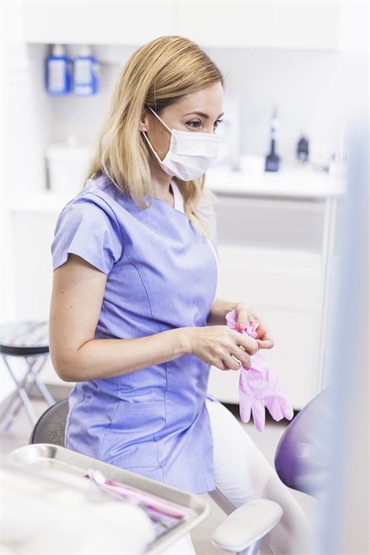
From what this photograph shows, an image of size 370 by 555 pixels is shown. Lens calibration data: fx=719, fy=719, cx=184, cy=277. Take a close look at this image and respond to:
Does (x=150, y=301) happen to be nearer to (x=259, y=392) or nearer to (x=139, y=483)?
(x=259, y=392)

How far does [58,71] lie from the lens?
9.37ft

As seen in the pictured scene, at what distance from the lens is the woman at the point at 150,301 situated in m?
1.15

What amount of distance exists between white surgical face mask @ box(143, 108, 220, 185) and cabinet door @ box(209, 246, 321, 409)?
3.81ft

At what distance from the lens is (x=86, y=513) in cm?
68

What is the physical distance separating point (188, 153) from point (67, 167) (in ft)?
5.46

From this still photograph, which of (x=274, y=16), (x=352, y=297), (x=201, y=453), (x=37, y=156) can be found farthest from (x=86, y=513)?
(x=37, y=156)

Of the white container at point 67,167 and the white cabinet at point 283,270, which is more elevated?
the white container at point 67,167

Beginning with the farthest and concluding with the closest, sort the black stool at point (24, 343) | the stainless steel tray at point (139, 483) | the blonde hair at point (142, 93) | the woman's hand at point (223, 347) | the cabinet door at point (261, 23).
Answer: the cabinet door at point (261, 23), the black stool at point (24, 343), the blonde hair at point (142, 93), the woman's hand at point (223, 347), the stainless steel tray at point (139, 483)

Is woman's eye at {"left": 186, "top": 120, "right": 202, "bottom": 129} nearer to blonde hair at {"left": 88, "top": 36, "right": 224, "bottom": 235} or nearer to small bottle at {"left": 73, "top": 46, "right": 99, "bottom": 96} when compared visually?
blonde hair at {"left": 88, "top": 36, "right": 224, "bottom": 235}

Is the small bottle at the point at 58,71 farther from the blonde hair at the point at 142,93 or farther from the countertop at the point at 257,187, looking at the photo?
the blonde hair at the point at 142,93

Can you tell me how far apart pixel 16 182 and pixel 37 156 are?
0.89 ft

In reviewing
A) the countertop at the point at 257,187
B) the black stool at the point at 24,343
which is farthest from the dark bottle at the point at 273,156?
the black stool at the point at 24,343

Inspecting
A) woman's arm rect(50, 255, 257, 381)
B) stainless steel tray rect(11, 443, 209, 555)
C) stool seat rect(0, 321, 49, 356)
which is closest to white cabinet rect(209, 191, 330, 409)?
stool seat rect(0, 321, 49, 356)

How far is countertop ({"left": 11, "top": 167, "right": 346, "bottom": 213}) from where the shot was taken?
2.46 meters
